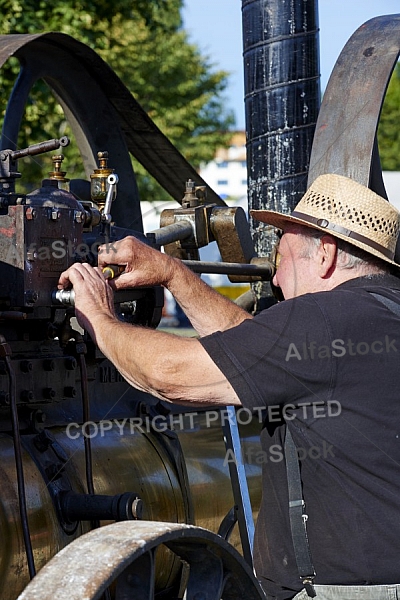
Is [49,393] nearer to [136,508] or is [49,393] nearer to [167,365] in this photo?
[136,508]

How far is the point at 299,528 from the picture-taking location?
204 centimetres

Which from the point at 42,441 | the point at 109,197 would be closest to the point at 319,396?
the point at 42,441

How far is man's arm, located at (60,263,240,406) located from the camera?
1.97 metres

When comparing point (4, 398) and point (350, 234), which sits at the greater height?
point (350, 234)

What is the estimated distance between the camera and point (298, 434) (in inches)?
81.0

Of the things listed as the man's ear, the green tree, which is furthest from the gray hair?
the green tree

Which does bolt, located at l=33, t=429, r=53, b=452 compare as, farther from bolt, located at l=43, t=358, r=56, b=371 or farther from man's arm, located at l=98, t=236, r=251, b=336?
man's arm, located at l=98, t=236, r=251, b=336

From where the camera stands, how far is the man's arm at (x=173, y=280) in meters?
2.28

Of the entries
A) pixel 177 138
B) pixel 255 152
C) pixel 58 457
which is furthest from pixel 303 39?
pixel 177 138

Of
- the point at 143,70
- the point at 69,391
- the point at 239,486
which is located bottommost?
the point at 239,486

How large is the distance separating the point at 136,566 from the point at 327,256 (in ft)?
2.71

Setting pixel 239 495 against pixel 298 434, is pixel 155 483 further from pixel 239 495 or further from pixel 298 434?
pixel 298 434

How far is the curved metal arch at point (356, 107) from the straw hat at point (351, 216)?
40.3 inches

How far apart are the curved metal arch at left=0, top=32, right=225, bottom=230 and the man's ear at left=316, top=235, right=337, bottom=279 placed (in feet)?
4.10
